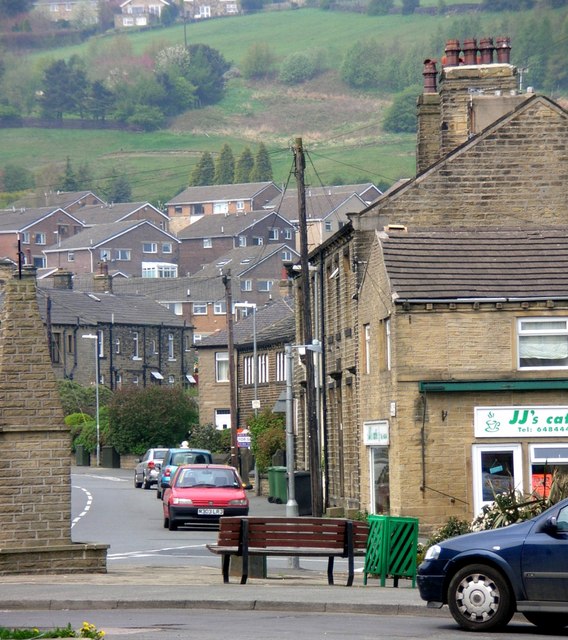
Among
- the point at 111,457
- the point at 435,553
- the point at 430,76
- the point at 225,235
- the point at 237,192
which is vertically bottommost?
the point at 435,553

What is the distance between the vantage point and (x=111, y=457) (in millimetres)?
81062

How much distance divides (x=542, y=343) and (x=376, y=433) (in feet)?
14.2

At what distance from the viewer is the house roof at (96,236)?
163875mm

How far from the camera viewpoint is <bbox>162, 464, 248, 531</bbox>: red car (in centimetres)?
3544

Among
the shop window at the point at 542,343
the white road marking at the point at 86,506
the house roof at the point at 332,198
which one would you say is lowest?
the white road marking at the point at 86,506

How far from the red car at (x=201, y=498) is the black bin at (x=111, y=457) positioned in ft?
147

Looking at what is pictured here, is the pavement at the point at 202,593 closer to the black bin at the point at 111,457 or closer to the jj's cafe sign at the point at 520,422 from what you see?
the jj's cafe sign at the point at 520,422

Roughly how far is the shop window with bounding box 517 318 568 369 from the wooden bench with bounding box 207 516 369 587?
12.4 m

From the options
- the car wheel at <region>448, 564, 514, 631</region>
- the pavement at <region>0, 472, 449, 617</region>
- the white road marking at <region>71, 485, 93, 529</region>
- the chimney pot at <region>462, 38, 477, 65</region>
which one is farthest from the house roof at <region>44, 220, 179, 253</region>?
the car wheel at <region>448, 564, 514, 631</region>

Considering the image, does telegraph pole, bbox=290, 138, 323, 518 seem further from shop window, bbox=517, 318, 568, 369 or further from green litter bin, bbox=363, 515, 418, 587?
green litter bin, bbox=363, 515, 418, 587

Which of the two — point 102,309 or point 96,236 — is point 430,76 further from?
point 96,236

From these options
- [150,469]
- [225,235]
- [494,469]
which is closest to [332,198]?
[225,235]

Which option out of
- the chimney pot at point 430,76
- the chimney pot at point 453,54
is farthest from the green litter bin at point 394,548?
the chimney pot at point 430,76

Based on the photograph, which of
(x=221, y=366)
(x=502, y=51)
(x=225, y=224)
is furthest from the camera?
(x=225, y=224)
